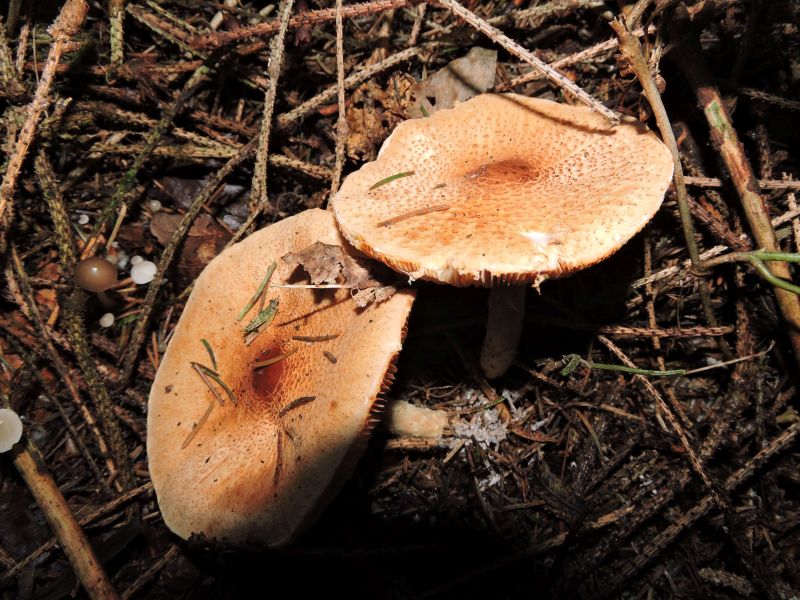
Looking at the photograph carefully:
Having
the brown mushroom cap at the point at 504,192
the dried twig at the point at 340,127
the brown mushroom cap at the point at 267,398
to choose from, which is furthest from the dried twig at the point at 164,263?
the brown mushroom cap at the point at 504,192

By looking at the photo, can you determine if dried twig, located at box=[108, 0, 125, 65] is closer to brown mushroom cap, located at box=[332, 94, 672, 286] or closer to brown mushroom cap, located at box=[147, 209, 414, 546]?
brown mushroom cap, located at box=[147, 209, 414, 546]

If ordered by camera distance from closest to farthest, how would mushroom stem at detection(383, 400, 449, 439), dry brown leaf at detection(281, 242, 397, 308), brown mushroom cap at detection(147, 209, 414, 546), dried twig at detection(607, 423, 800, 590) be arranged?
brown mushroom cap at detection(147, 209, 414, 546)
dry brown leaf at detection(281, 242, 397, 308)
dried twig at detection(607, 423, 800, 590)
mushroom stem at detection(383, 400, 449, 439)

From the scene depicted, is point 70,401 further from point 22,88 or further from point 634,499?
point 634,499

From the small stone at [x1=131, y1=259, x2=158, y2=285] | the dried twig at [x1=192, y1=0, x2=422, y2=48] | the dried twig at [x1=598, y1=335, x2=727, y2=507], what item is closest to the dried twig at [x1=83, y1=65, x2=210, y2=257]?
the dried twig at [x1=192, y1=0, x2=422, y2=48]

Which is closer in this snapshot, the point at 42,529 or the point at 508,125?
the point at 508,125

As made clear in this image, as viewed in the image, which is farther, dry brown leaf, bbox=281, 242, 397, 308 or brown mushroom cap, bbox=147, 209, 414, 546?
dry brown leaf, bbox=281, 242, 397, 308

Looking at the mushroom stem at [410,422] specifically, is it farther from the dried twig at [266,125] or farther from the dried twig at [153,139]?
the dried twig at [153,139]

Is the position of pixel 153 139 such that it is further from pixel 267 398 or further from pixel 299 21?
pixel 267 398

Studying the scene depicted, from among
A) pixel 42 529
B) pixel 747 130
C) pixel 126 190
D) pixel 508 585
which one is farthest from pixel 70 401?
pixel 747 130
